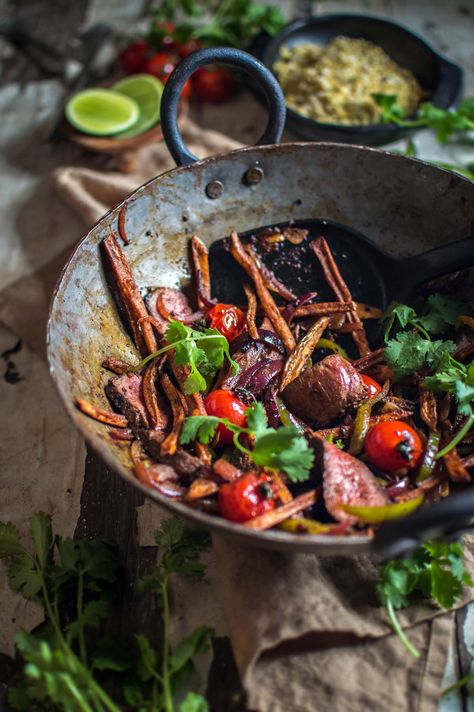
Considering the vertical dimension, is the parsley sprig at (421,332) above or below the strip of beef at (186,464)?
below

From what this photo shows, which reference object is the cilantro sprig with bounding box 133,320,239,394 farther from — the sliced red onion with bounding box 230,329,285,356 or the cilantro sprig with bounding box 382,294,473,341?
the cilantro sprig with bounding box 382,294,473,341

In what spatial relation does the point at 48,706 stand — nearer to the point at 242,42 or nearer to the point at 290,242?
the point at 290,242

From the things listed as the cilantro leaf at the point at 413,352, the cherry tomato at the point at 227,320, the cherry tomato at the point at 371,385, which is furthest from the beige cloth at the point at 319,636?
the cherry tomato at the point at 227,320

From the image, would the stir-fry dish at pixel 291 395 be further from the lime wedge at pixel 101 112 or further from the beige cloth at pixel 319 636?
the lime wedge at pixel 101 112

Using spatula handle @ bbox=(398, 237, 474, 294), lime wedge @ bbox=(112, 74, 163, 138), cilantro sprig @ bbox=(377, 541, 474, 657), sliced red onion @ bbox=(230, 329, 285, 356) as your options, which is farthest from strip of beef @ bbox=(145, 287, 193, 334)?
lime wedge @ bbox=(112, 74, 163, 138)

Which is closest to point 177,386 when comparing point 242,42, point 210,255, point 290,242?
point 210,255

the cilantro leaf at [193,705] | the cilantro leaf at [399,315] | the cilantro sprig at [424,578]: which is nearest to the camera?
the cilantro leaf at [193,705]

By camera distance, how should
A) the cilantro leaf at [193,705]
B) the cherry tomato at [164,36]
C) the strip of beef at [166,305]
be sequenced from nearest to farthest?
the cilantro leaf at [193,705] < the strip of beef at [166,305] < the cherry tomato at [164,36]
